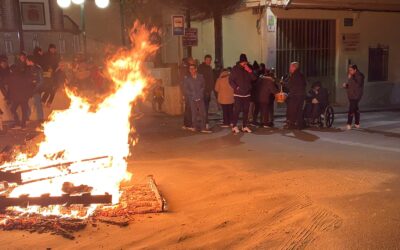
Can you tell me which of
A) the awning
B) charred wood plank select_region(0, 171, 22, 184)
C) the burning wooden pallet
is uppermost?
the awning

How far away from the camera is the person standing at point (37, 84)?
40.2 feet

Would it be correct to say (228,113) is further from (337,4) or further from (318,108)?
(337,4)

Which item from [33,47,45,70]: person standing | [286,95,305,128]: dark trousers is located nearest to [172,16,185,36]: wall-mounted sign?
[286,95,305,128]: dark trousers

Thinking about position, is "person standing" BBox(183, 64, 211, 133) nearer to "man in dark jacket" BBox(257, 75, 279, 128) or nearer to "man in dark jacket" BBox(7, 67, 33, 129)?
"man in dark jacket" BBox(257, 75, 279, 128)

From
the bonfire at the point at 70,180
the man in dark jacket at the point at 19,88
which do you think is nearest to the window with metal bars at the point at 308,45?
the man in dark jacket at the point at 19,88

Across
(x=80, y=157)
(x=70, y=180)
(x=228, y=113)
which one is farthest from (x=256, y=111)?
(x=70, y=180)

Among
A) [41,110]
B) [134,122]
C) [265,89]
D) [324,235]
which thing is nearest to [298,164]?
[324,235]

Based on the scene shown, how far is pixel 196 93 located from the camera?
11.6 metres

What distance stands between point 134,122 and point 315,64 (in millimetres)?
7936

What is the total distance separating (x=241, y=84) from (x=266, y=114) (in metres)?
1.44

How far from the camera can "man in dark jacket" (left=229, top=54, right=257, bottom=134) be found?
37.7 feet

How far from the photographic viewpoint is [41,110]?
13.1m

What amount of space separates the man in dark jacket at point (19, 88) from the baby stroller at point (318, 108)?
7.45 m

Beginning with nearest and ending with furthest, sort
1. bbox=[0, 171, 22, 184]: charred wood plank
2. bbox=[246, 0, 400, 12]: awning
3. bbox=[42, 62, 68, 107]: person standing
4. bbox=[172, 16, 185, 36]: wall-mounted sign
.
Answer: bbox=[0, 171, 22, 184]: charred wood plank → bbox=[172, 16, 185, 36]: wall-mounted sign → bbox=[42, 62, 68, 107]: person standing → bbox=[246, 0, 400, 12]: awning
